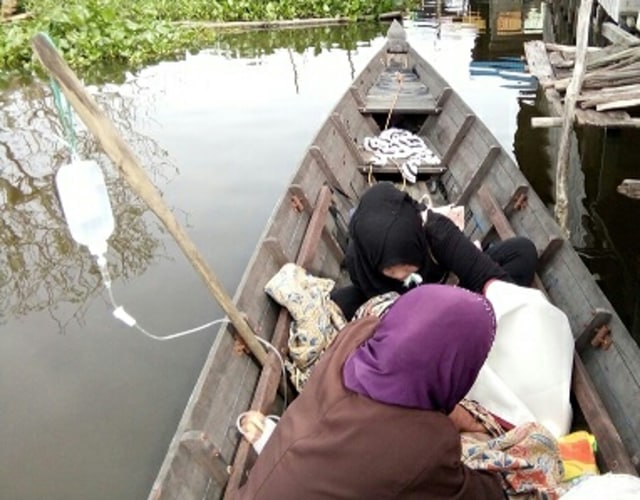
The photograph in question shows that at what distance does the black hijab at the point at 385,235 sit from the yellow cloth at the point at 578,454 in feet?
3.01

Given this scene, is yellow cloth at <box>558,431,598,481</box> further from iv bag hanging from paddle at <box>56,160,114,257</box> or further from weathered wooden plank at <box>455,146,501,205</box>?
weathered wooden plank at <box>455,146,501,205</box>

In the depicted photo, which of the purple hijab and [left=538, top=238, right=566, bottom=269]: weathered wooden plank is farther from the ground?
the purple hijab

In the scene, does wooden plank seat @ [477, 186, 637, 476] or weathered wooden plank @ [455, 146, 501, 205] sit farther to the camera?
weathered wooden plank @ [455, 146, 501, 205]

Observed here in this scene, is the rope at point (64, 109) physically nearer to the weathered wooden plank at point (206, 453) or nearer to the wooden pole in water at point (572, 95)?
the weathered wooden plank at point (206, 453)

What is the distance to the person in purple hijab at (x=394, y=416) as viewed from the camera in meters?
1.51

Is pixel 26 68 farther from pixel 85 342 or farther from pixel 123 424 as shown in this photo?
pixel 123 424

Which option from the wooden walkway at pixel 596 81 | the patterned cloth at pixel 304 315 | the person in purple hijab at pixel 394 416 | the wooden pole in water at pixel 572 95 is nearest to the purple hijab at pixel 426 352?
the person in purple hijab at pixel 394 416

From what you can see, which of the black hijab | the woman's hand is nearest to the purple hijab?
the woman's hand

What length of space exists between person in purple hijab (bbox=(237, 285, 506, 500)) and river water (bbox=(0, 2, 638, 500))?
65.7 inches

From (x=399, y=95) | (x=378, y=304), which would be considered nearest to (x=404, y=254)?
(x=378, y=304)

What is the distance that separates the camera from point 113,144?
1857 millimetres

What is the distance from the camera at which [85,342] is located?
15.2 ft

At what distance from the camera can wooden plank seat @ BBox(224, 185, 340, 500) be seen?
220 cm

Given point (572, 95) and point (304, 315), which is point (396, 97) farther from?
point (304, 315)
